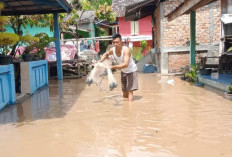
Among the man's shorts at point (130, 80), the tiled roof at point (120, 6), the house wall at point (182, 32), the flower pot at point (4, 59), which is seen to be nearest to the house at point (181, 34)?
the house wall at point (182, 32)

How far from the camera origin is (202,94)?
7414mm

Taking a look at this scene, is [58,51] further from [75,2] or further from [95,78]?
[75,2]

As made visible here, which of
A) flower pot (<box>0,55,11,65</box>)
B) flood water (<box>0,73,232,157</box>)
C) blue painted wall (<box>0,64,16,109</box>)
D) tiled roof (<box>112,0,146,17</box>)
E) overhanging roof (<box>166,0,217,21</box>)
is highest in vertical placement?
tiled roof (<box>112,0,146,17</box>)

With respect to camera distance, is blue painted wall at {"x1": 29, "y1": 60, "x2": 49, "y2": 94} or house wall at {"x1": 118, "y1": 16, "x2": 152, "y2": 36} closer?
blue painted wall at {"x1": 29, "y1": 60, "x2": 49, "y2": 94}

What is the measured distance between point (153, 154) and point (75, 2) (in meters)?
19.5

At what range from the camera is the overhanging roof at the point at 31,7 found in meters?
9.86

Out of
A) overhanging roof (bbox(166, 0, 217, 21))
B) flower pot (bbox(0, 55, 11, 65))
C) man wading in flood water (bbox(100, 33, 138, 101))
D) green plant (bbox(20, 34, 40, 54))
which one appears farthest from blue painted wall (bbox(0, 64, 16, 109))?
overhanging roof (bbox(166, 0, 217, 21))

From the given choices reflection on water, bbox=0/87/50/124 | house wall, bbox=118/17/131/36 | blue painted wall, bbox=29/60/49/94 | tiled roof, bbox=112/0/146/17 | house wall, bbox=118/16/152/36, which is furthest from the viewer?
house wall, bbox=118/17/131/36

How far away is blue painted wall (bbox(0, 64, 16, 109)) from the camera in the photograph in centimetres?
600

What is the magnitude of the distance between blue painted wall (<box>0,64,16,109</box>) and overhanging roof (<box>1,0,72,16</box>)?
3897mm

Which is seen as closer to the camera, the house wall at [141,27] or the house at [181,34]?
the house at [181,34]

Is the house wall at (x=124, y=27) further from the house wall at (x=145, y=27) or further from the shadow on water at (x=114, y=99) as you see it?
the shadow on water at (x=114, y=99)

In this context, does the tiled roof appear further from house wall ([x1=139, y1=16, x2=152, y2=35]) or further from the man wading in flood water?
the man wading in flood water

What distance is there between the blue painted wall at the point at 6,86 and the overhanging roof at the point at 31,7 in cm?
390
